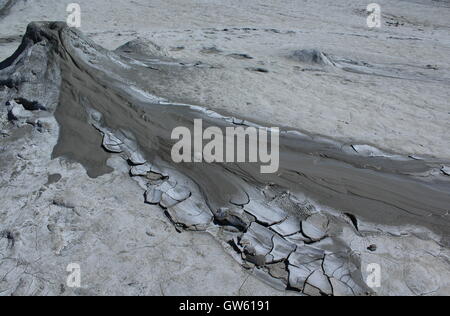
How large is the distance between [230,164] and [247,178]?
9.7 inches

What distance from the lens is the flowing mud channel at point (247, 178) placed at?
293 centimetres

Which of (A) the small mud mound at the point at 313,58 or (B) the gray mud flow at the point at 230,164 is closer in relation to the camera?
(B) the gray mud flow at the point at 230,164

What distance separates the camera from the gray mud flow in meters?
3.42

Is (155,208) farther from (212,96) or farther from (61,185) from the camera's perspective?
(212,96)

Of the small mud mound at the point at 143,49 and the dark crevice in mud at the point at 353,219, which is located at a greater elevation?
the small mud mound at the point at 143,49

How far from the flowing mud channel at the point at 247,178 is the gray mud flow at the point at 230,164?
12 millimetres

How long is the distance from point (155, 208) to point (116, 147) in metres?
0.95

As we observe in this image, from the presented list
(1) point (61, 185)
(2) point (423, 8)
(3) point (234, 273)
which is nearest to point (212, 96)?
(1) point (61, 185)

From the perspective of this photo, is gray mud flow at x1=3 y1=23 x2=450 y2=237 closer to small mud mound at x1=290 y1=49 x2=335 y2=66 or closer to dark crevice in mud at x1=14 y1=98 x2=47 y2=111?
dark crevice in mud at x1=14 y1=98 x2=47 y2=111

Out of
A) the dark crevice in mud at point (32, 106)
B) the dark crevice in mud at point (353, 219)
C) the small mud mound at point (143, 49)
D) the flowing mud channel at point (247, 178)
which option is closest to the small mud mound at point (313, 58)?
the small mud mound at point (143, 49)

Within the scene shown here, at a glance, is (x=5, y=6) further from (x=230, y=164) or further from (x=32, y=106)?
(x=230, y=164)

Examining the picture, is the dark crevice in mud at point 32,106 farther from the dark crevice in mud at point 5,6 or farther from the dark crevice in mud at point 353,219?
the dark crevice in mud at point 5,6

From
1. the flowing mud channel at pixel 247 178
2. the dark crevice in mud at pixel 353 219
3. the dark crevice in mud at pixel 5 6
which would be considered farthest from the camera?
the dark crevice in mud at pixel 5 6

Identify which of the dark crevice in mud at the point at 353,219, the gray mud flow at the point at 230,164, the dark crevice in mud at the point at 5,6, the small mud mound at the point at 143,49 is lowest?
the dark crevice in mud at the point at 353,219
